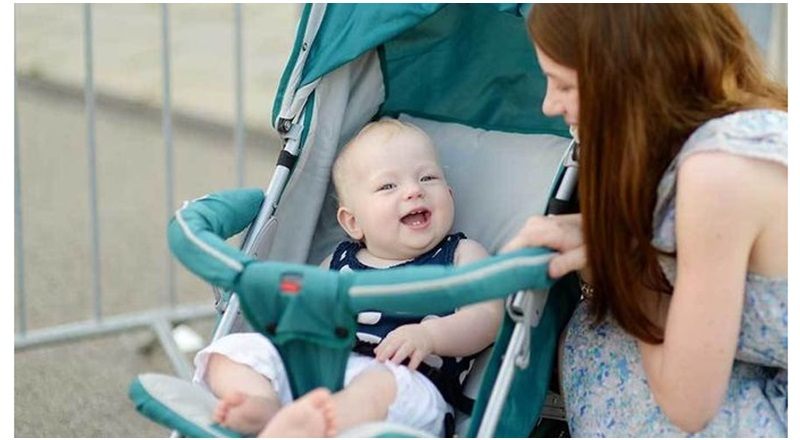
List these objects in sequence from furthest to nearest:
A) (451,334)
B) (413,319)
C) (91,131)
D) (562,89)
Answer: (91,131) < (413,319) < (451,334) < (562,89)

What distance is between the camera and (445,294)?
6.60ft

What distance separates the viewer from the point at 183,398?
2230mm

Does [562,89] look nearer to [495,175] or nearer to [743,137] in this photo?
[743,137]

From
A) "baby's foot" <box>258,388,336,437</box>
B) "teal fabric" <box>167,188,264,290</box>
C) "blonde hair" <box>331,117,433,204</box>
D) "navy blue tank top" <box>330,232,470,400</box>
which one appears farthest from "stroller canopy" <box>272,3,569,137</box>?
"baby's foot" <box>258,388,336,437</box>

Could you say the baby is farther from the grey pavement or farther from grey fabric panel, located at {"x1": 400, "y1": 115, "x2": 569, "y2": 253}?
the grey pavement

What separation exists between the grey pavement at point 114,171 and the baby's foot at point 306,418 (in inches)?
59.0

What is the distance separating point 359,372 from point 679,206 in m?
0.68

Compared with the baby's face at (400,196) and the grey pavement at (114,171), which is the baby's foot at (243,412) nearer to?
the baby's face at (400,196)

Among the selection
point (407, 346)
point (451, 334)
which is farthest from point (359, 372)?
point (451, 334)

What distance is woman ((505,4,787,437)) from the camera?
2084mm

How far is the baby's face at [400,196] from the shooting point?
8.84 feet

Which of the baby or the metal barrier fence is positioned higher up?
the baby

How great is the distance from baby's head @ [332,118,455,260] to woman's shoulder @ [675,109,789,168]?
2.25 feet
